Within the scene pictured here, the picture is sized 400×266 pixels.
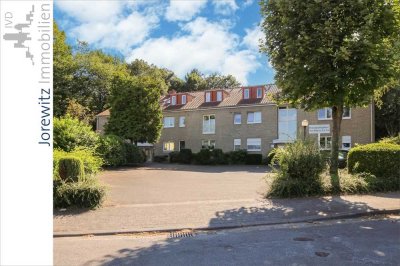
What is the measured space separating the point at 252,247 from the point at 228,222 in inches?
105

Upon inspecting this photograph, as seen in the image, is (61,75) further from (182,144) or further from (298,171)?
(298,171)

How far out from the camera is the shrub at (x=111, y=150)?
2830 centimetres

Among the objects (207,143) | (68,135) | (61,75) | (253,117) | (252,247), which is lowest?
(252,247)

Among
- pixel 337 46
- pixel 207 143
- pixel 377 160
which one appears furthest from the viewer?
pixel 207 143

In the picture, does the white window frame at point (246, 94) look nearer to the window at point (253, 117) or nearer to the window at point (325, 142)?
the window at point (253, 117)

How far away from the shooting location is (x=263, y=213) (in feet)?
36.4

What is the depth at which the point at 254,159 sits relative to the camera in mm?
38344

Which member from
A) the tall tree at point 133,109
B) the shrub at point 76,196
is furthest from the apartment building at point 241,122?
the shrub at point 76,196

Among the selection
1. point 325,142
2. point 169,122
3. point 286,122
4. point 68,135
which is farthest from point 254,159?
point 68,135

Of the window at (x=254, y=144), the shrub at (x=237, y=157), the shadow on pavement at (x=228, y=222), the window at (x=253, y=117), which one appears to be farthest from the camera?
the window at (x=253, y=117)

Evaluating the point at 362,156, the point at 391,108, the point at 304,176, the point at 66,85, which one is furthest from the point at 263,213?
the point at 66,85

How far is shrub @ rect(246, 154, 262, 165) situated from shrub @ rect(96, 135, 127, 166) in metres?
12.6

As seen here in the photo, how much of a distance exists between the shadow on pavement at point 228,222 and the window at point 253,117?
28522 mm

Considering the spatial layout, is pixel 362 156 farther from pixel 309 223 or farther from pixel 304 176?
pixel 309 223
